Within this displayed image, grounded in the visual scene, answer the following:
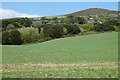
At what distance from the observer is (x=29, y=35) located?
186ft

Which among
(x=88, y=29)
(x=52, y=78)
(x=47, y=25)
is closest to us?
(x=52, y=78)

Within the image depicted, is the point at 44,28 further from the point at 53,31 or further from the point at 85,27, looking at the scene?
the point at 85,27

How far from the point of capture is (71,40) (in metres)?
58.4

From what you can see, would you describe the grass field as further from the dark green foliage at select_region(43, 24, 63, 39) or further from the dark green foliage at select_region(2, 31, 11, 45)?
the dark green foliage at select_region(43, 24, 63, 39)

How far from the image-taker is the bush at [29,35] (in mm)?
52381

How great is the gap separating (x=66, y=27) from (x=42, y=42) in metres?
5.94

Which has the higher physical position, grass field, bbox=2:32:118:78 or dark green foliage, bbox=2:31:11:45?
→ grass field, bbox=2:32:118:78

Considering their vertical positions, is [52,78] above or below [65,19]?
above

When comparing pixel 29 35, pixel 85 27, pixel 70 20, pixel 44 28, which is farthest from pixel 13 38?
pixel 85 27

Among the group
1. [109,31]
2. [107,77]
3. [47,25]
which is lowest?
[109,31]

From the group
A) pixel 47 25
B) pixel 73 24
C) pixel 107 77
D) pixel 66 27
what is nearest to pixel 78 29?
pixel 73 24

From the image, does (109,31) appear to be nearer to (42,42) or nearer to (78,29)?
(78,29)

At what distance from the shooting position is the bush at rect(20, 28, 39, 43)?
172 ft

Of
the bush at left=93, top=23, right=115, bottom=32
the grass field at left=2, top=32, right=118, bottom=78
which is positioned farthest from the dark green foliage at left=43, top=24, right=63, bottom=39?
the grass field at left=2, top=32, right=118, bottom=78
